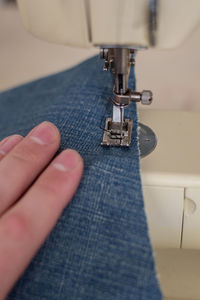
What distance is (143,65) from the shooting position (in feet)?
3.51

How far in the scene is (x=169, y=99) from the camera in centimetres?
96

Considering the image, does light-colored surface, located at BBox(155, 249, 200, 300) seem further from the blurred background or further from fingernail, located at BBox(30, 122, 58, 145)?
the blurred background

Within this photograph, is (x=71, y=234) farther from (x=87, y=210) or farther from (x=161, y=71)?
(x=161, y=71)

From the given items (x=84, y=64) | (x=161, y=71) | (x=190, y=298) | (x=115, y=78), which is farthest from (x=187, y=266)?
(x=161, y=71)

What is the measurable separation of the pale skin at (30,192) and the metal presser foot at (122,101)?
87 millimetres

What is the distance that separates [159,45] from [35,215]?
0.23 m

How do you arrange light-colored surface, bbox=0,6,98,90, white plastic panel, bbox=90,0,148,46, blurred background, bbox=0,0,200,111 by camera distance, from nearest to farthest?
white plastic panel, bbox=90,0,148,46 → blurred background, bbox=0,0,200,111 → light-colored surface, bbox=0,6,98,90

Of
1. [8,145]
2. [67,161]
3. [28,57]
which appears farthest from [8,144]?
[28,57]

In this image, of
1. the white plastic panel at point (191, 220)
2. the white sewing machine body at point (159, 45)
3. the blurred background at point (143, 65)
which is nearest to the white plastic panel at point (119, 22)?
the white sewing machine body at point (159, 45)

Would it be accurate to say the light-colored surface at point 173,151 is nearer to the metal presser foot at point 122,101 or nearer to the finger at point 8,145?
the metal presser foot at point 122,101

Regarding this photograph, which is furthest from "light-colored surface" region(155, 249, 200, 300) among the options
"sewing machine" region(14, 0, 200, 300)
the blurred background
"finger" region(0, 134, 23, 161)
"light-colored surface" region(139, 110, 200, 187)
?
the blurred background

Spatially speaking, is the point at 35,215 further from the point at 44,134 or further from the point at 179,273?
the point at 179,273

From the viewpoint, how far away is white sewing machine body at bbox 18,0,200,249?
436 mm

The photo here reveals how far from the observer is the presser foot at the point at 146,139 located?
1.93 feet
